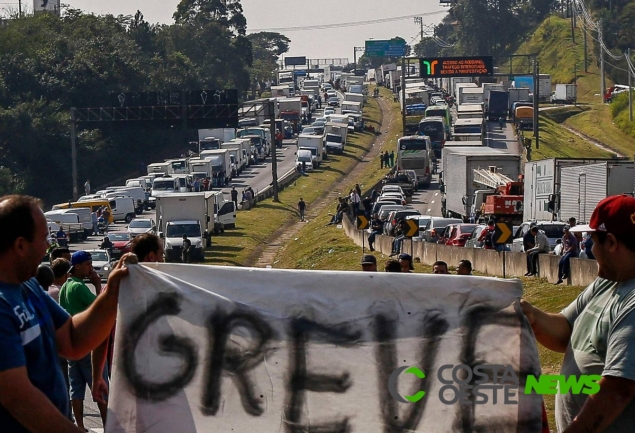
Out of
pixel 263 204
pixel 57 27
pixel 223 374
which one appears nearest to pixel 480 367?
pixel 223 374

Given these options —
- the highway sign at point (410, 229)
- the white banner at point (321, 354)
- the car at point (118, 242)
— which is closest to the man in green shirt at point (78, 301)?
the white banner at point (321, 354)

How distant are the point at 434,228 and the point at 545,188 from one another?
13.1 feet

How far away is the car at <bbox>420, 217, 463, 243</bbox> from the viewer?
42844 mm

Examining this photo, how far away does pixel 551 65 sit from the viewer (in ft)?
523

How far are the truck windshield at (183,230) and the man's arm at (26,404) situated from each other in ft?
148

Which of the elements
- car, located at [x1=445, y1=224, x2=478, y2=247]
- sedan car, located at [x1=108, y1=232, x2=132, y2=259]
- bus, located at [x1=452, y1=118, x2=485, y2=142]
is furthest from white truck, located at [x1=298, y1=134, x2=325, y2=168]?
car, located at [x1=445, y1=224, x2=478, y2=247]

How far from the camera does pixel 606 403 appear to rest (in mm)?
5102

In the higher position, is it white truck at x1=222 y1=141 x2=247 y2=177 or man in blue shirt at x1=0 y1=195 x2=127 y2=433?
man in blue shirt at x1=0 y1=195 x2=127 y2=433

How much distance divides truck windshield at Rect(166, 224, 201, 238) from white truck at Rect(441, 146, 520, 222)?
1173 cm

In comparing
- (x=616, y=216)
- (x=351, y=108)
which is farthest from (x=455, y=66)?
(x=616, y=216)

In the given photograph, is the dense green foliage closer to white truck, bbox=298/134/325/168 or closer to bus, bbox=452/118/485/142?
white truck, bbox=298/134/325/168

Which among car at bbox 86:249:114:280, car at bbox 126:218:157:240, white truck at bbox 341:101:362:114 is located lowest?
car at bbox 126:218:157:240

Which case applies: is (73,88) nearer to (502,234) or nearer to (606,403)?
(502,234)

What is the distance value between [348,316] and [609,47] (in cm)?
14606
